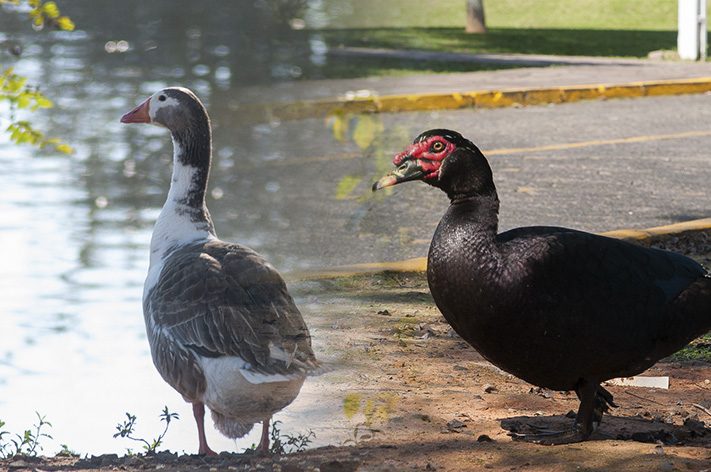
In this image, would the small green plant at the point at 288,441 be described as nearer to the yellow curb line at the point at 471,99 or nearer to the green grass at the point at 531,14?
the yellow curb line at the point at 471,99

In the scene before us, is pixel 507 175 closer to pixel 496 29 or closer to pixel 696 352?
pixel 696 352

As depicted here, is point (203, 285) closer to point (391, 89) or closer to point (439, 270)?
point (439, 270)

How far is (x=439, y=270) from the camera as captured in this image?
4.55 meters

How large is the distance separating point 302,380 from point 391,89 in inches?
466

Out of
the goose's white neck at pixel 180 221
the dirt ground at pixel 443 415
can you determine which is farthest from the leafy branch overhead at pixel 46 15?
the dirt ground at pixel 443 415

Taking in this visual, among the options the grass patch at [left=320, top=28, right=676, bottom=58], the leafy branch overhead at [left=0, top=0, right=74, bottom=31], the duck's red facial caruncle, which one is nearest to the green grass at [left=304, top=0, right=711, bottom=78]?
the grass patch at [left=320, top=28, right=676, bottom=58]

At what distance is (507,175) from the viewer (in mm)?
10438

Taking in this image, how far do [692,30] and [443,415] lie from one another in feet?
54.0

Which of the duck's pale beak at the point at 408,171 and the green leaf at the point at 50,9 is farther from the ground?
the green leaf at the point at 50,9

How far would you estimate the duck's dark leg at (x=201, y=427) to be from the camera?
4664 mm

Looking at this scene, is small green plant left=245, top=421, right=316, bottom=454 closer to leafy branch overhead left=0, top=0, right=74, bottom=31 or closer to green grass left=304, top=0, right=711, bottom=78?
leafy branch overhead left=0, top=0, right=74, bottom=31

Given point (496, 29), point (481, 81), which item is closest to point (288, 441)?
point (481, 81)

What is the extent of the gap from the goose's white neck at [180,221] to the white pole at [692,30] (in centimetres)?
1618

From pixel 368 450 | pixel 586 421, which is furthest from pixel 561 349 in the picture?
pixel 368 450
